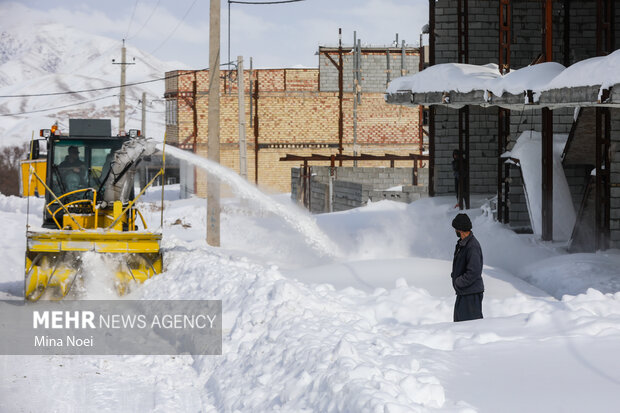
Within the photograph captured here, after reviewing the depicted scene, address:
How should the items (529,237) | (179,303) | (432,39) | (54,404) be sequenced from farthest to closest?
(432,39)
(529,237)
(179,303)
(54,404)

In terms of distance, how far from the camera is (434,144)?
21.2m

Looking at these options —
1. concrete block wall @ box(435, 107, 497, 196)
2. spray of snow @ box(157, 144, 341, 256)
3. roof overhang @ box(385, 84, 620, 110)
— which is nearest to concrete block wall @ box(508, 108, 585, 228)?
roof overhang @ box(385, 84, 620, 110)

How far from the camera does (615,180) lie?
13422mm

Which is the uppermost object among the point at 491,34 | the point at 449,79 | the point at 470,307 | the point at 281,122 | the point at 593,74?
the point at 281,122

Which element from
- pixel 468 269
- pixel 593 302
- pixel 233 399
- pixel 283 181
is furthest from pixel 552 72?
pixel 283 181

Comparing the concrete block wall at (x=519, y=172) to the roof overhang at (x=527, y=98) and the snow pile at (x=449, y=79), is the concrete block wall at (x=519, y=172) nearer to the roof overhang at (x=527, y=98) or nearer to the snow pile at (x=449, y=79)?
the snow pile at (x=449, y=79)

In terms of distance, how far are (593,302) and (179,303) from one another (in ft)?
18.1

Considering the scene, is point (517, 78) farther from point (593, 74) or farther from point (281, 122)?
point (281, 122)

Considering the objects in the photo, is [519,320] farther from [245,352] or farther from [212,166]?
[212,166]

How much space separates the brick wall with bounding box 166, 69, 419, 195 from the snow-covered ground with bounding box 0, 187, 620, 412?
108 ft

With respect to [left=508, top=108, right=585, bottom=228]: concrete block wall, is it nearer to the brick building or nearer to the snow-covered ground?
the snow-covered ground

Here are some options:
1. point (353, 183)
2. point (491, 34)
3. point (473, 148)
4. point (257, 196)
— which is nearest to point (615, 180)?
point (257, 196)

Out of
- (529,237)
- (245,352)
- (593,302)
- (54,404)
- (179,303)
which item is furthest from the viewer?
(529,237)

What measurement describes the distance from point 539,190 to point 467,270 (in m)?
7.98
